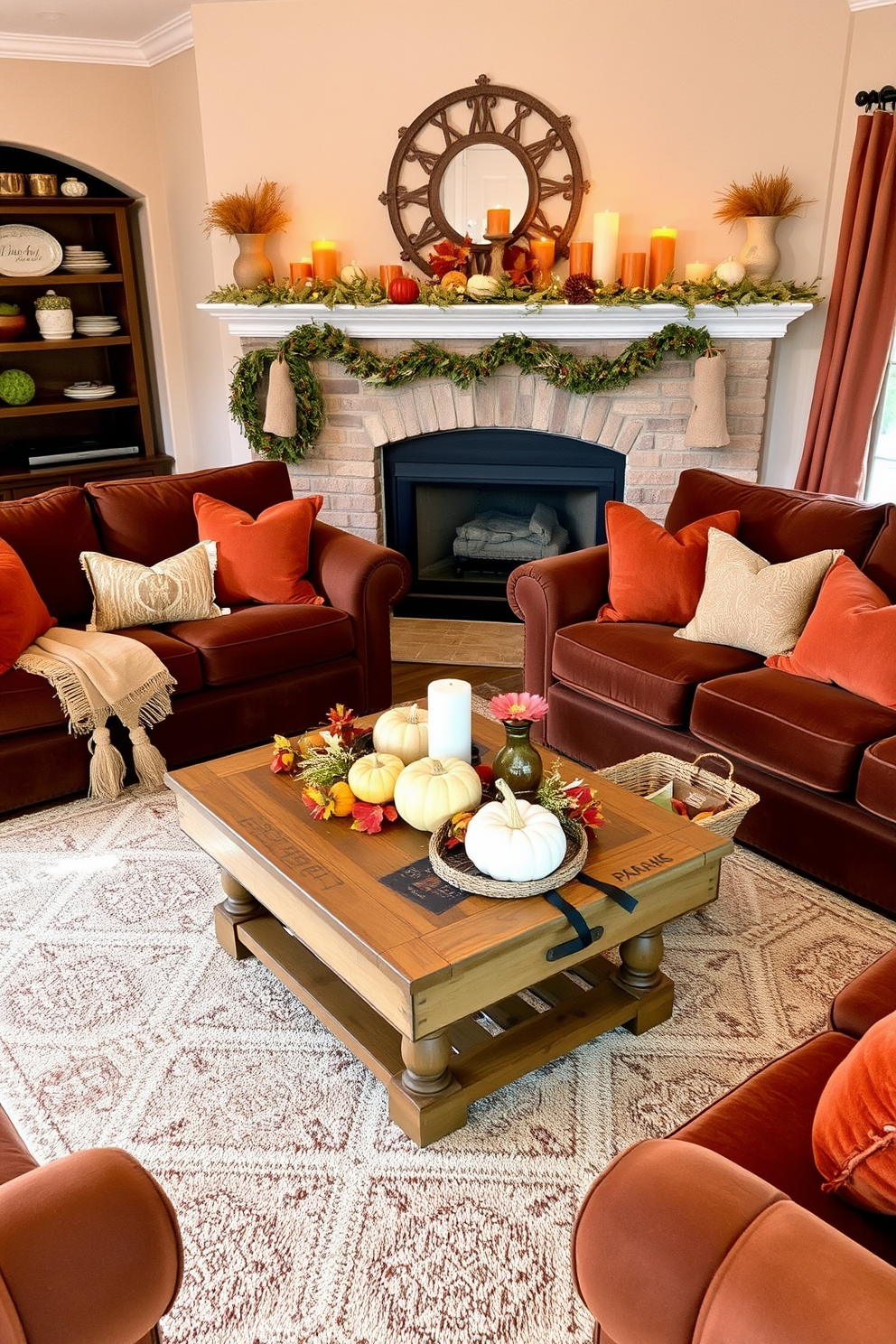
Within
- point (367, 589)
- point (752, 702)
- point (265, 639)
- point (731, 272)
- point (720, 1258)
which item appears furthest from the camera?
point (731, 272)

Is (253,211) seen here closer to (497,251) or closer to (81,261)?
(497,251)

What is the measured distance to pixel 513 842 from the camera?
189 cm

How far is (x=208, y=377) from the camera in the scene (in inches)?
219

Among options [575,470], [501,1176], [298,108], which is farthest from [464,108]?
[501,1176]

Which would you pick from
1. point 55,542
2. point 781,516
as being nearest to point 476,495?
point 781,516

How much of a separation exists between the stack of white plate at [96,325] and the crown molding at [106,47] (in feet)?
3.95

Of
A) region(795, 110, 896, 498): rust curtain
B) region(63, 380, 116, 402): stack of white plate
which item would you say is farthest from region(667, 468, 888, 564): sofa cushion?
region(63, 380, 116, 402): stack of white plate

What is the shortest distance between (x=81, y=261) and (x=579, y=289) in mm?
2810

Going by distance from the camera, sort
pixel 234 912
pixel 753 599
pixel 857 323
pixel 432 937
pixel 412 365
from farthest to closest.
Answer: pixel 412 365
pixel 857 323
pixel 753 599
pixel 234 912
pixel 432 937

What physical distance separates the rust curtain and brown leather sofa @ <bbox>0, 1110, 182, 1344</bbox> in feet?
12.6

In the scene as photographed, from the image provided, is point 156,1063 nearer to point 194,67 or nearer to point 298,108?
point 298,108

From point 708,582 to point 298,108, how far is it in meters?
3.00

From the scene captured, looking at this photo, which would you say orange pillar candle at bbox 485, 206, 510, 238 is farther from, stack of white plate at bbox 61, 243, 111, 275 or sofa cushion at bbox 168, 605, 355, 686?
stack of white plate at bbox 61, 243, 111, 275

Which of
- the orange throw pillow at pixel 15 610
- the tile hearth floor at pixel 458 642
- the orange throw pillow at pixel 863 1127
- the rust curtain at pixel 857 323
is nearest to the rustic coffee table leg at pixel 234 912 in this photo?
the orange throw pillow at pixel 15 610
